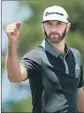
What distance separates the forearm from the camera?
1.07m

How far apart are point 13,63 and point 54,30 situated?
31 centimetres

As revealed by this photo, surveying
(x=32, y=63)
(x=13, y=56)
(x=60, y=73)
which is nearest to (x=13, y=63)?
(x=13, y=56)

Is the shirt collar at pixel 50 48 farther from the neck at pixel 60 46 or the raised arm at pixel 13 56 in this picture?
the raised arm at pixel 13 56

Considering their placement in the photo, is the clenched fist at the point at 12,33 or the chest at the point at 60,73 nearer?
the clenched fist at the point at 12,33

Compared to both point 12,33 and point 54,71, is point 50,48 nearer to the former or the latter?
point 54,71

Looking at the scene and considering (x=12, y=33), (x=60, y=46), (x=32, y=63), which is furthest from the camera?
(x=60, y=46)

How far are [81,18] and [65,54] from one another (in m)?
0.45

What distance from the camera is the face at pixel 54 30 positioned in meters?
1.32

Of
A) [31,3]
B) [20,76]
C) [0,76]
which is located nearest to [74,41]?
[31,3]

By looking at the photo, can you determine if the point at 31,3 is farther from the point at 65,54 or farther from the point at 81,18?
the point at 65,54

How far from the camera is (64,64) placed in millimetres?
1315

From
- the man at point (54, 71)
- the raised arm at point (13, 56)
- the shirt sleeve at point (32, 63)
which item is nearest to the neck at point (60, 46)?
the man at point (54, 71)

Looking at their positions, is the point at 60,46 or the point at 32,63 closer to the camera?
the point at 32,63

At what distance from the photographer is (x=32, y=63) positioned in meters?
1.24
